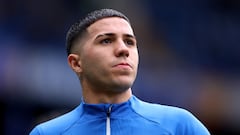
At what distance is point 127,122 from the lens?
393 centimetres

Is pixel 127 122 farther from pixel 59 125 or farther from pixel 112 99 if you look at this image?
pixel 59 125

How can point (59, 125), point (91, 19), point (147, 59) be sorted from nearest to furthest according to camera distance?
1. point (59, 125)
2. point (91, 19)
3. point (147, 59)

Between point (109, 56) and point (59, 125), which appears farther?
point (59, 125)

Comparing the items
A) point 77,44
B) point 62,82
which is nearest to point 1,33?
point 62,82

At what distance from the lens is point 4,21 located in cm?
930

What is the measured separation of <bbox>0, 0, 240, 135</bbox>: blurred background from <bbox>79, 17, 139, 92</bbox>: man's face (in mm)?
4626

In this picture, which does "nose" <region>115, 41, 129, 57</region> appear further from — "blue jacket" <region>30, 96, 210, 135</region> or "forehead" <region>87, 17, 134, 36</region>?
"blue jacket" <region>30, 96, 210, 135</region>

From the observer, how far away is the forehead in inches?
160

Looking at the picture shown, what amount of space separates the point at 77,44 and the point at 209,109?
5.98 metres

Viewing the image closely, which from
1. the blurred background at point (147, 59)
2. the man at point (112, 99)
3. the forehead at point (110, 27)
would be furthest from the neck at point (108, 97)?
the blurred background at point (147, 59)

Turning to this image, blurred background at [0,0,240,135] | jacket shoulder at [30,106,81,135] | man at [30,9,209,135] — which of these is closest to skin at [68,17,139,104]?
man at [30,9,209,135]

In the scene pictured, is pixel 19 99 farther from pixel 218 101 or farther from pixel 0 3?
pixel 218 101

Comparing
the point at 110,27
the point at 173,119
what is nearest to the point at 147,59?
the point at 110,27

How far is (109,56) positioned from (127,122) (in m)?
0.35
